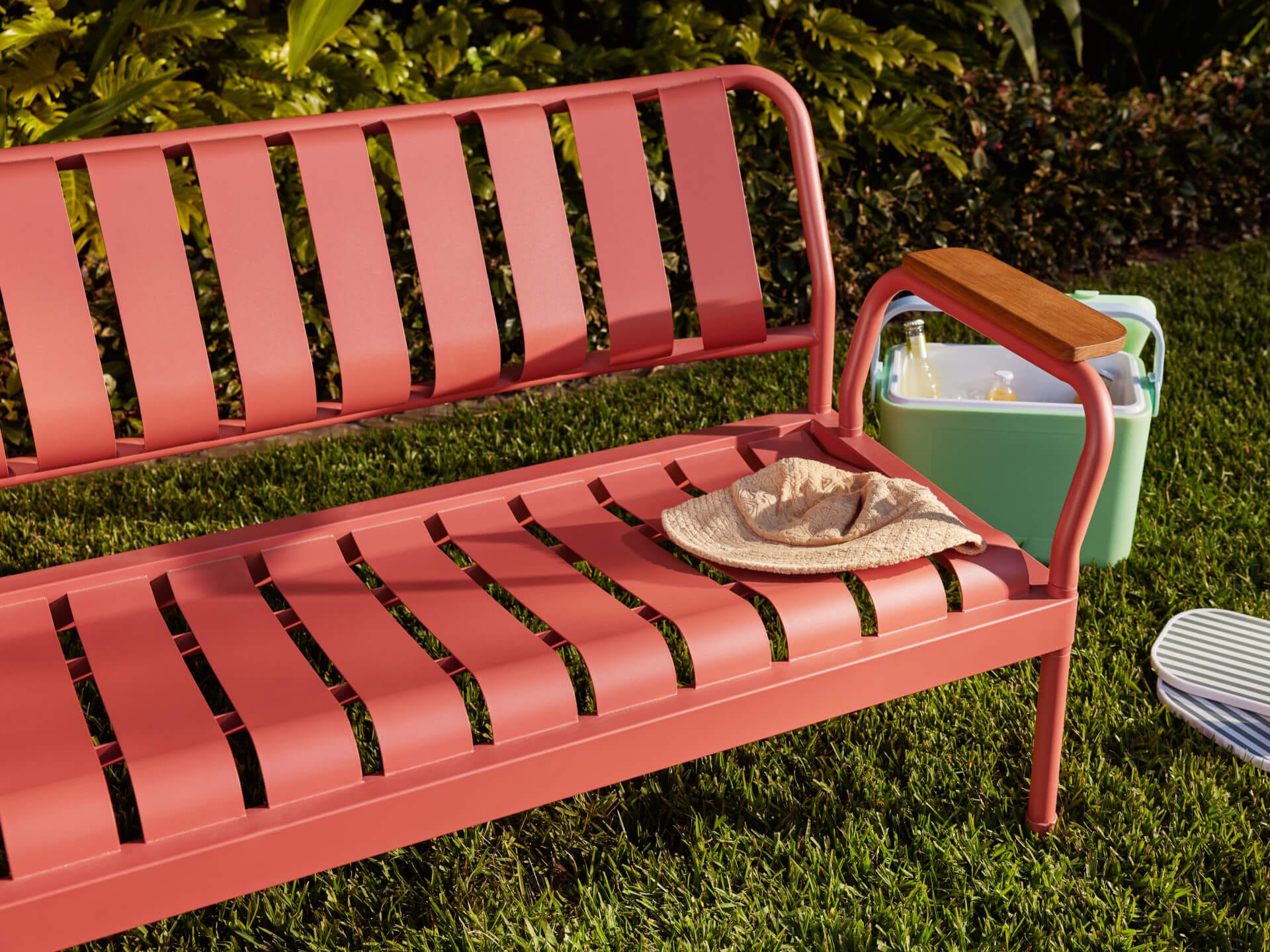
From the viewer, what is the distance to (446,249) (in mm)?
1858

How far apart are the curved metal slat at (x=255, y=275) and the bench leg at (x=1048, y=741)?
3.80 ft

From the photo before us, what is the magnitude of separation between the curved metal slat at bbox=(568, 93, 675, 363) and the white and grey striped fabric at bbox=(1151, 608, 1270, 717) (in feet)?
3.56

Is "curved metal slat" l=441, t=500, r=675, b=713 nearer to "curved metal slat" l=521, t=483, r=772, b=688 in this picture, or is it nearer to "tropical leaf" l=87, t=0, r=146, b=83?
"curved metal slat" l=521, t=483, r=772, b=688

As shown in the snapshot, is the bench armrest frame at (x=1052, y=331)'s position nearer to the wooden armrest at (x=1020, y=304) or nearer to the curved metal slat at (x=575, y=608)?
the wooden armrest at (x=1020, y=304)

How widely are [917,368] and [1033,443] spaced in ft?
1.11

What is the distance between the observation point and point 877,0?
386cm

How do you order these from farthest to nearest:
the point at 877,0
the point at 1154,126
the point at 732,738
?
1. the point at 1154,126
2. the point at 877,0
3. the point at 732,738

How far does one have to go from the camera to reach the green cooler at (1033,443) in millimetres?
2250

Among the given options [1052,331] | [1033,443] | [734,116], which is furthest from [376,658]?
[734,116]

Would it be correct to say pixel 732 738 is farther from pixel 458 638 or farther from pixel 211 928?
pixel 211 928

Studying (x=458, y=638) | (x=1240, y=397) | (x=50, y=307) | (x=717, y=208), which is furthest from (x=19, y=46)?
(x=1240, y=397)

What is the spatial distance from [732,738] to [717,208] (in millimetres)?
932

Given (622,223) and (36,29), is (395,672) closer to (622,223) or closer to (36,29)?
(622,223)

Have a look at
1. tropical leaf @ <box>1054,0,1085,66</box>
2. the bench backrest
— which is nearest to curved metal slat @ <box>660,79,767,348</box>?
the bench backrest
